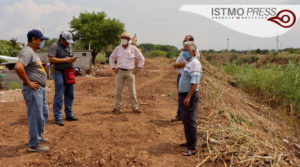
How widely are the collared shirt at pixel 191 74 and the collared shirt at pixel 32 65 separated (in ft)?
6.02

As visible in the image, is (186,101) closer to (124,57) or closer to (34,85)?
(34,85)

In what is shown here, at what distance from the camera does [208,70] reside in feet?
38.7

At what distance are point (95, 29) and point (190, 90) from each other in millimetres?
25917

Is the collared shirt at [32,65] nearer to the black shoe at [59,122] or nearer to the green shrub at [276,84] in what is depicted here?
the black shoe at [59,122]

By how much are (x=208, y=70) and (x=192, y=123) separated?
9.03 meters

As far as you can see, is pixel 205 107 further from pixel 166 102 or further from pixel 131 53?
pixel 131 53

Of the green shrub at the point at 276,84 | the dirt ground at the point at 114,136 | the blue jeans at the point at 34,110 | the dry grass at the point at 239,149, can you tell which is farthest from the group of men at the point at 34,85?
the green shrub at the point at 276,84

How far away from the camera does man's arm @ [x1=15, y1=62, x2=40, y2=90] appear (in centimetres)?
278

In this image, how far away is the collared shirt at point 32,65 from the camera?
289cm

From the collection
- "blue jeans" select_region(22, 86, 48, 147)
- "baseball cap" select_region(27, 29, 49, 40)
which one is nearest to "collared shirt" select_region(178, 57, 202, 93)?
"blue jeans" select_region(22, 86, 48, 147)

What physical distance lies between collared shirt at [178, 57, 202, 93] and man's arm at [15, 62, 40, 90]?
184cm

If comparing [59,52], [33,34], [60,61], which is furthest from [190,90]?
[59,52]

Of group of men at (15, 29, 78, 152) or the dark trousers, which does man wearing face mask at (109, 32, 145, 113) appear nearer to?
group of men at (15, 29, 78, 152)

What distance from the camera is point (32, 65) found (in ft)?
10.0
